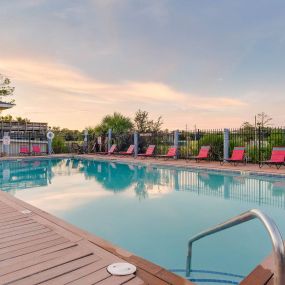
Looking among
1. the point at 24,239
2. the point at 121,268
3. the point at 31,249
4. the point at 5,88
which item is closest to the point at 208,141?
the point at 24,239

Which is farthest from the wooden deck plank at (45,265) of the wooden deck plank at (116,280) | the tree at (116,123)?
the tree at (116,123)

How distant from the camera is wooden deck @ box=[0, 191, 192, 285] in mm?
2322

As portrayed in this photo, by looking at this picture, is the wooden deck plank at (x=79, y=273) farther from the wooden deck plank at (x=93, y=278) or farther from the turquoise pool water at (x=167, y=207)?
the turquoise pool water at (x=167, y=207)

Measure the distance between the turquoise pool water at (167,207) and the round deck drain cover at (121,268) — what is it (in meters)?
1.12

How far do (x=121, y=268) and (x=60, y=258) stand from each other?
64cm

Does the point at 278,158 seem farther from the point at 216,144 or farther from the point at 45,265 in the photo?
the point at 45,265

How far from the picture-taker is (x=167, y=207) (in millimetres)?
6613

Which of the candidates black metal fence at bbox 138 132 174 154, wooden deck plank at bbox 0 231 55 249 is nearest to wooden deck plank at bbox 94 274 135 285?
wooden deck plank at bbox 0 231 55 249

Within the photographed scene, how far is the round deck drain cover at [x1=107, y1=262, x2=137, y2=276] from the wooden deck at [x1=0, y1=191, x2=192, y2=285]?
0.05 m

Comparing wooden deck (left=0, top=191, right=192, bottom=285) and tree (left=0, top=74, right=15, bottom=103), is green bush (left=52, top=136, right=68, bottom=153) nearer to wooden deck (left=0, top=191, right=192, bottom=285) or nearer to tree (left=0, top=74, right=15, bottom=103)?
tree (left=0, top=74, right=15, bottom=103)

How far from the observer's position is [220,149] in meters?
14.7

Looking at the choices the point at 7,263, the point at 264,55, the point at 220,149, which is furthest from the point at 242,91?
the point at 7,263

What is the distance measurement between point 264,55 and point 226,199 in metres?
9.49

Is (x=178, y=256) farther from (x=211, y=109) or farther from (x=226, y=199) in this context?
(x=211, y=109)
